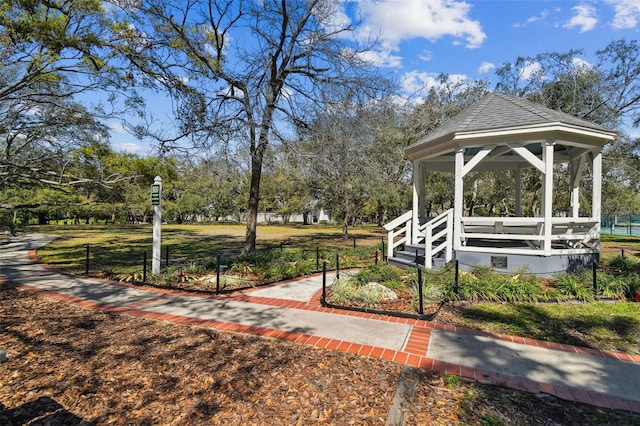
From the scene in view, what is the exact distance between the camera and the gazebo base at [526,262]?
7.61 meters

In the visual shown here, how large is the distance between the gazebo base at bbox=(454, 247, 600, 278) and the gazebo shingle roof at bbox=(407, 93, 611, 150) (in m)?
3.00

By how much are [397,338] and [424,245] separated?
5.07m

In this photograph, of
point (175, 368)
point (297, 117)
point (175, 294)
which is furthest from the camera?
point (297, 117)

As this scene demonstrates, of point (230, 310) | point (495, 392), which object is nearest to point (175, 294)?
point (230, 310)

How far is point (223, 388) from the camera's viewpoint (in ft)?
10.5

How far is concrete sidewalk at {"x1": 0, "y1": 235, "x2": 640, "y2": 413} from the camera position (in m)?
3.35

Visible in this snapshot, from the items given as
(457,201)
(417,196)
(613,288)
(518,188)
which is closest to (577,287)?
(613,288)

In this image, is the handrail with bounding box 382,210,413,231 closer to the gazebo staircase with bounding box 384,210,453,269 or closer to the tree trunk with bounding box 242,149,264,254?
the gazebo staircase with bounding box 384,210,453,269

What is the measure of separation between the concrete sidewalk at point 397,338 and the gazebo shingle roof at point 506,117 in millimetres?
5183

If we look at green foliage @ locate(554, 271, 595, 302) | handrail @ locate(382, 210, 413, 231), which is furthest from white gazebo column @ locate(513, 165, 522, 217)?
green foliage @ locate(554, 271, 595, 302)

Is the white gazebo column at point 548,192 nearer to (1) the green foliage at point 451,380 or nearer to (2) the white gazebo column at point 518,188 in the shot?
(2) the white gazebo column at point 518,188

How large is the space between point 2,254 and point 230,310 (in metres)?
13.2

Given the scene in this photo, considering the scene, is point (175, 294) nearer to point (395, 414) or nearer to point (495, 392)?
point (395, 414)

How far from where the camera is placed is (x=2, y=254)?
13.1 meters
